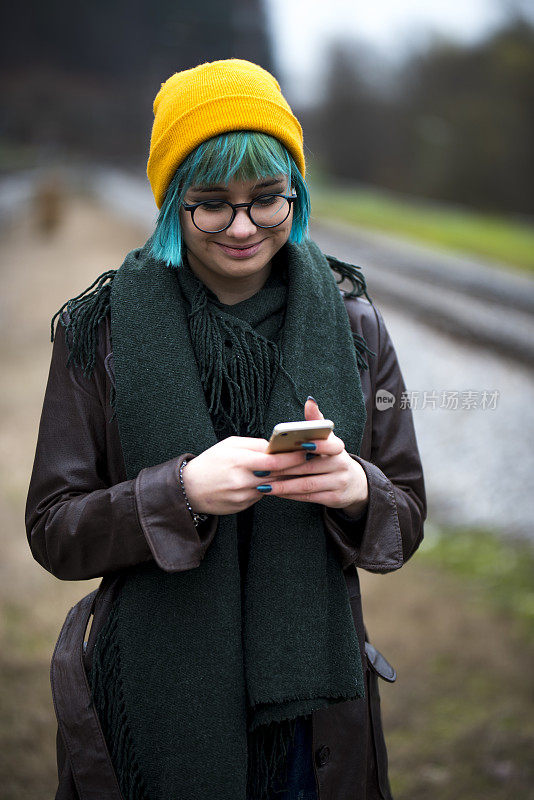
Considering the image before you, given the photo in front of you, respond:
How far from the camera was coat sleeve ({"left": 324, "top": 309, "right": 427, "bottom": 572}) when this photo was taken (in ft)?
3.92

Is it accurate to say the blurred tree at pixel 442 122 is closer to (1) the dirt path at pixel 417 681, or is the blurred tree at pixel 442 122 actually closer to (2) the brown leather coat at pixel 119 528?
(1) the dirt path at pixel 417 681

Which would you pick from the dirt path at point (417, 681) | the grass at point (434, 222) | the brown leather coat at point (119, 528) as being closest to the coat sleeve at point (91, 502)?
the brown leather coat at point (119, 528)

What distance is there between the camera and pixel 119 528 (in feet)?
3.62

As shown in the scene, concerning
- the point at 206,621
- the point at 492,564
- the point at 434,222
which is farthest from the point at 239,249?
the point at 434,222

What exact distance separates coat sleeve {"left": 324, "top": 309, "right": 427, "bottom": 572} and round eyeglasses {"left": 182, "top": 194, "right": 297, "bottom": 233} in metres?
0.37

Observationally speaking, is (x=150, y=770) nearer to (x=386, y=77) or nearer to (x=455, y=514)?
(x=455, y=514)

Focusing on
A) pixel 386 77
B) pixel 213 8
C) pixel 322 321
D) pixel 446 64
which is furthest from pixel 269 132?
pixel 386 77

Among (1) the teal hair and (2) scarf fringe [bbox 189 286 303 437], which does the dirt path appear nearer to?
(2) scarf fringe [bbox 189 286 303 437]

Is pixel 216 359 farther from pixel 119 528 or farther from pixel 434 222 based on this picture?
pixel 434 222

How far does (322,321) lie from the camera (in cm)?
131

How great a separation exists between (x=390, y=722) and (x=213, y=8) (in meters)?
8.21

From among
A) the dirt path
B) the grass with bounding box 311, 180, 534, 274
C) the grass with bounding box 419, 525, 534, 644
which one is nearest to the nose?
the dirt path

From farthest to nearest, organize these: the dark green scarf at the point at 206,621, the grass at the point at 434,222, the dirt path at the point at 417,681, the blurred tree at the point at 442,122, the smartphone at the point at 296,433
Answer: the blurred tree at the point at 442,122 < the grass at the point at 434,222 < the dirt path at the point at 417,681 < the dark green scarf at the point at 206,621 < the smartphone at the point at 296,433

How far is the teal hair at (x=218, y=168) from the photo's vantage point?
1.13m
